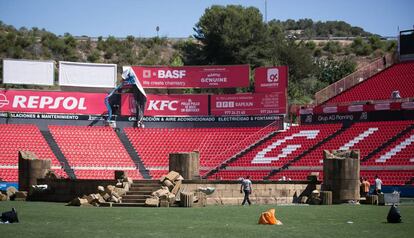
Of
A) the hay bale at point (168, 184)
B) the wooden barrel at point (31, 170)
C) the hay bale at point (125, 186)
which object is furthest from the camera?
the wooden barrel at point (31, 170)

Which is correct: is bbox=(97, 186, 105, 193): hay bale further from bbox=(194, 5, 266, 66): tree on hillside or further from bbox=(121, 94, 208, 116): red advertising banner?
bbox=(194, 5, 266, 66): tree on hillside

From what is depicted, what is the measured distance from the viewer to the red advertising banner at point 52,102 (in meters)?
63.5

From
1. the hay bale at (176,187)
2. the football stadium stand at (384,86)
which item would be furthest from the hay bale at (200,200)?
the football stadium stand at (384,86)

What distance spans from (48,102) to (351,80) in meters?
24.1

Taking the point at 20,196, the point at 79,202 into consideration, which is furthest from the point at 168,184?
the point at 20,196

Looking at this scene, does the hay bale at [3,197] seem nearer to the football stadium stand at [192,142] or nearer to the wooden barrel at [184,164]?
the wooden barrel at [184,164]

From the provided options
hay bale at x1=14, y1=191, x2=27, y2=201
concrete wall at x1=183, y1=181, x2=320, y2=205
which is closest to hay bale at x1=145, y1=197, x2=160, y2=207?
concrete wall at x1=183, y1=181, x2=320, y2=205

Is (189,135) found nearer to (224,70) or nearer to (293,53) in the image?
(224,70)

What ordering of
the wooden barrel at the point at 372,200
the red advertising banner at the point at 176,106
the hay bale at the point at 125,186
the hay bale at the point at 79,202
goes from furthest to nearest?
1. the red advertising banner at the point at 176,106
2. the wooden barrel at the point at 372,200
3. the hay bale at the point at 125,186
4. the hay bale at the point at 79,202

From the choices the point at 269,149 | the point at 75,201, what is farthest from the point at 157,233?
the point at 269,149

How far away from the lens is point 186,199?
36.5m

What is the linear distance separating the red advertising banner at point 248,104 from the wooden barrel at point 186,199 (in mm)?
29455

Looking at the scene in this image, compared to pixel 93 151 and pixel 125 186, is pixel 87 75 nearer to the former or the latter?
pixel 93 151

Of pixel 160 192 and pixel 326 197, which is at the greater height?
pixel 160 192
